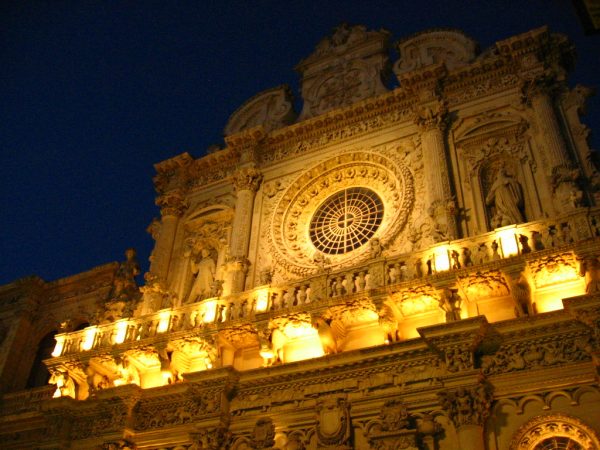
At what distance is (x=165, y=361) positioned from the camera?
14.3 metres

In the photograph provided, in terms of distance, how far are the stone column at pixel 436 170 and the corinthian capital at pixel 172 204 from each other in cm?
762

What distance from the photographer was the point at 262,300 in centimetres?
1387

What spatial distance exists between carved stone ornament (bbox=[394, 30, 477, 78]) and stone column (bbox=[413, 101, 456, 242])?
1.97 metres

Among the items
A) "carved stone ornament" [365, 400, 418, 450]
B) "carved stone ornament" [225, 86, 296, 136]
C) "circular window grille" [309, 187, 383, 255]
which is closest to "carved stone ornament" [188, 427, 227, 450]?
"carved stone ornament" [365, 400, 418, 450]

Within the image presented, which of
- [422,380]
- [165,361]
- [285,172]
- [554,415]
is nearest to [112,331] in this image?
[165,361]

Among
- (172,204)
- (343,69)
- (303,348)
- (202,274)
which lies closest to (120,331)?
(202,274)

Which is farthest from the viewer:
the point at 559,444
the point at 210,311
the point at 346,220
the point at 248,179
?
the point at 248,179

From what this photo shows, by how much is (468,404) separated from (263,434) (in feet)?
14.1

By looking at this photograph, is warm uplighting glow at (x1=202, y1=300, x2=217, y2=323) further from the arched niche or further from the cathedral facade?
the arched niche

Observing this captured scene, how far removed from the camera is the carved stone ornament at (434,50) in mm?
17438

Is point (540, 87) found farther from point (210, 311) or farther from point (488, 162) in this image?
point (210, 311)

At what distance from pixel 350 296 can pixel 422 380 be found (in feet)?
7.19

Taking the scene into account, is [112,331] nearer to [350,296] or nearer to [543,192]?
[350,296]

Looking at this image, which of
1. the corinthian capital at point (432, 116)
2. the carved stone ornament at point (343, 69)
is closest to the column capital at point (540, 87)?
the corinthian capital at point (432, 116)
